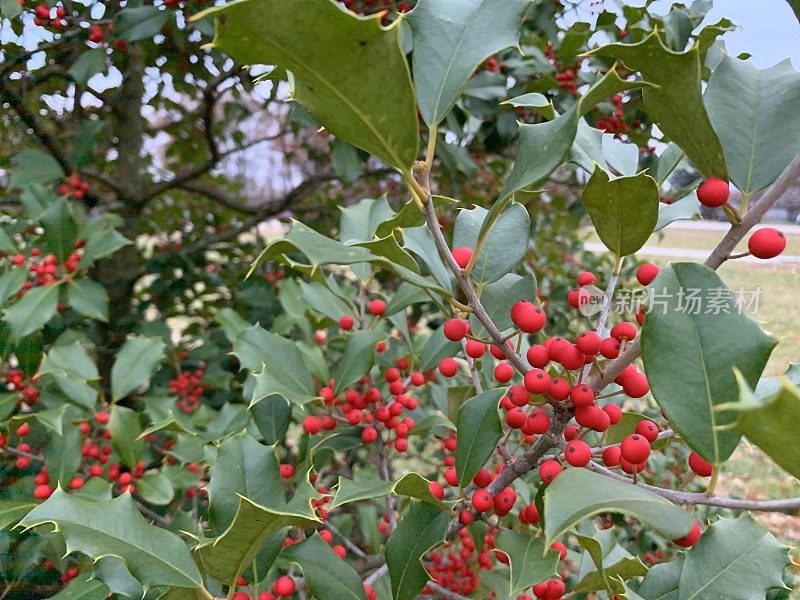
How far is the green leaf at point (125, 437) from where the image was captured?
1219 mm

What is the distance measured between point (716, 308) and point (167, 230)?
2.59 meters

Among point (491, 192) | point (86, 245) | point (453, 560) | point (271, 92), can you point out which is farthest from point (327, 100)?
point (491, 192)

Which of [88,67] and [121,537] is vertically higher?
[88,67]

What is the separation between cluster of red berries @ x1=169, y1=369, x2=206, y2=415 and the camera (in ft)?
5.91

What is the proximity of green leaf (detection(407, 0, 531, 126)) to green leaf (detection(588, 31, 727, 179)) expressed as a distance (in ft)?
0.45

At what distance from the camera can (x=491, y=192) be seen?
2.62 m

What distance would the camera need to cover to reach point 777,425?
1.46 feet

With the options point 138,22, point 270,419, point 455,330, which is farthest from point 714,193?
point 138,22

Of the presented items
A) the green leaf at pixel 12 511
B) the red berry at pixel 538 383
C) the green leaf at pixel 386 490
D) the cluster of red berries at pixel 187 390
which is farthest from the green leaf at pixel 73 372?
the red berry at pixel 538 383

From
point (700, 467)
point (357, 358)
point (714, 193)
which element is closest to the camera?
point (714, 193)

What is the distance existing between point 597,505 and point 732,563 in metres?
0.35

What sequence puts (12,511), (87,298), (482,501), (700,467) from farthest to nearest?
(87,298), (12,511), (482,501), (700,467)

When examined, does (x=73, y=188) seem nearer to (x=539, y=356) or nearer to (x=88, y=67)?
(x=88, y=67)

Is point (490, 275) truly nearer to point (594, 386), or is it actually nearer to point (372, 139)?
point (594, 386)
